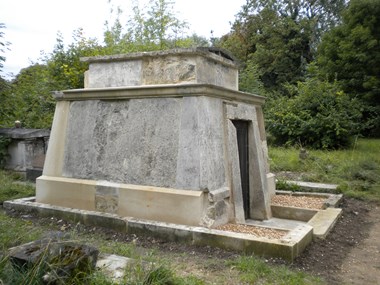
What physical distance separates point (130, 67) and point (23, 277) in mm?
3634

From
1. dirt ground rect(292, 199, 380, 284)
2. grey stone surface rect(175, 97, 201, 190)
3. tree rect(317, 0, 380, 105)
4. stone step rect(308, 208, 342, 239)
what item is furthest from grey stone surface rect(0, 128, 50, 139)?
tree rect(317, 0, 380, 105)

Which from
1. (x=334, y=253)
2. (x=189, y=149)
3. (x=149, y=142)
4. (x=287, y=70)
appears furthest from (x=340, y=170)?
(x=287, y=70)

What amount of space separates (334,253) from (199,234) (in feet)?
5.34

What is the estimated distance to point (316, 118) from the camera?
1346 centimetres

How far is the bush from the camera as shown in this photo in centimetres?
1315

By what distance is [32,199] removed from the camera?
5.96 metres

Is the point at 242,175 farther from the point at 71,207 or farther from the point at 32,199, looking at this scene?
the point at 32,199

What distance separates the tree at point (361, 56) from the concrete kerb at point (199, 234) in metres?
14.0

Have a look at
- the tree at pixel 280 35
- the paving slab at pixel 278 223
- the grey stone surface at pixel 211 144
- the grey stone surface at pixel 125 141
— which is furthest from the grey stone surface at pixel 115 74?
the tree at pixel 280 35

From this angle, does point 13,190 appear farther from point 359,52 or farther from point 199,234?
point 359,52

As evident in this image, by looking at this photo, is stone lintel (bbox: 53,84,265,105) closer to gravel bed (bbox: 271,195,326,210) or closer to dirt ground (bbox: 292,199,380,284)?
gravel bed (bbox: 271,195,326,210)

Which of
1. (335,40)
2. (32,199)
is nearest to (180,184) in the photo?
(32,199)

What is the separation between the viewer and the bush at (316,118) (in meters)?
13.1

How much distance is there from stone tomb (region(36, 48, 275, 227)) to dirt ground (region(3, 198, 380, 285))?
42cm
